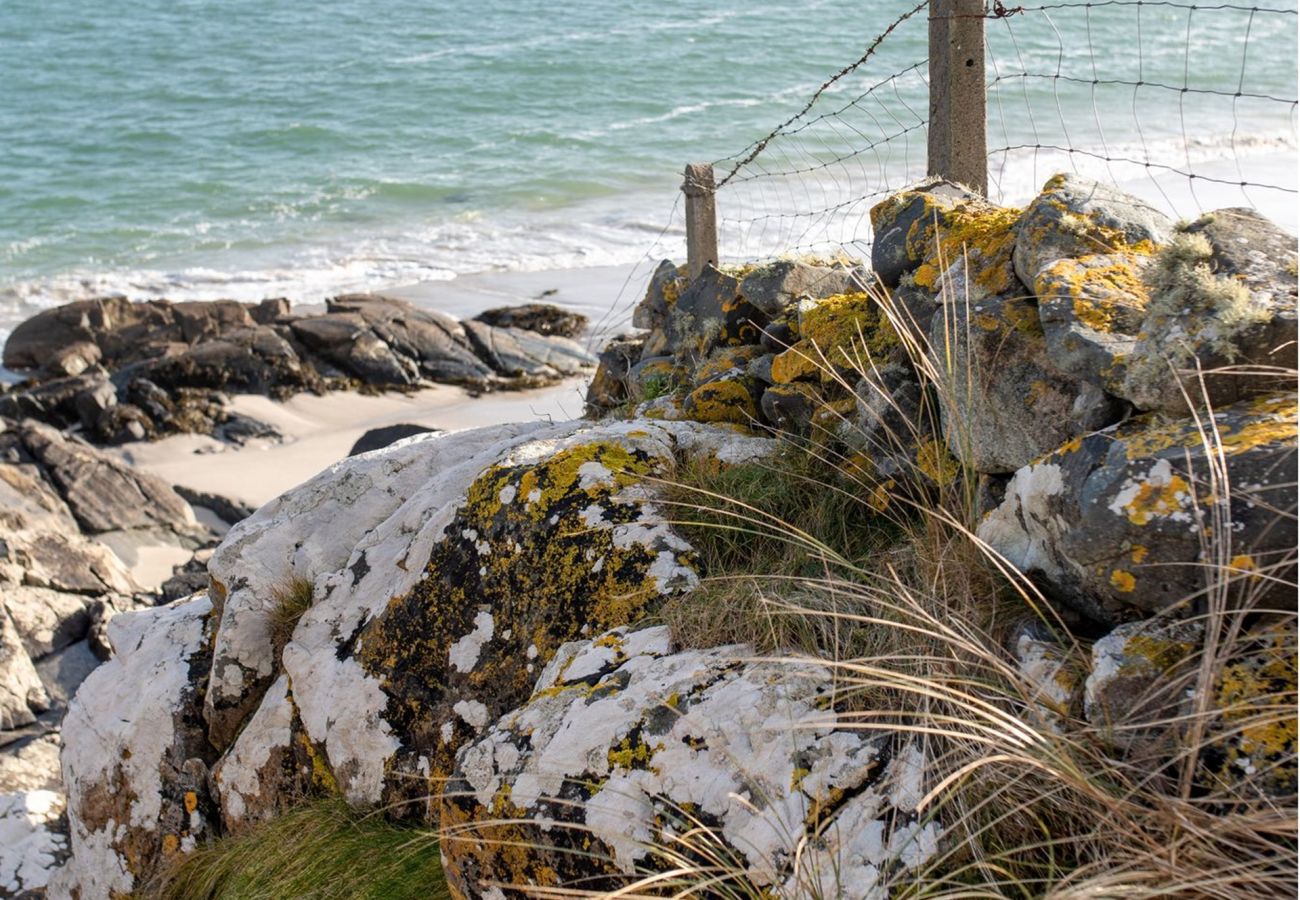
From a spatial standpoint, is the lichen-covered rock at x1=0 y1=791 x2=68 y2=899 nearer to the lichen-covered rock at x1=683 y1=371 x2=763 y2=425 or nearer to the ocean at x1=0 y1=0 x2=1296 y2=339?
the lichen-covered rock at x1=683 y1=371 x2=763 y2=425

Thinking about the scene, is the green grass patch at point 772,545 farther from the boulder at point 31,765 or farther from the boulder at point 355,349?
the boulder at point 355,349

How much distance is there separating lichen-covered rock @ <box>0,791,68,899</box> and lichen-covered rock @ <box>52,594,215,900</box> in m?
0.78

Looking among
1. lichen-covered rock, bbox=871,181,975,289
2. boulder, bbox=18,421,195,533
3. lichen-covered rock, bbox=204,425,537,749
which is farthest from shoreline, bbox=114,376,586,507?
lichen-covered rock, bbox=871,181,975,289

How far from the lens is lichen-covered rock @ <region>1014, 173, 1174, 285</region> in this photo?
329 centimetres

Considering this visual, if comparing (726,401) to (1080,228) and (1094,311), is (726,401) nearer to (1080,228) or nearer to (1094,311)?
(1080,228)

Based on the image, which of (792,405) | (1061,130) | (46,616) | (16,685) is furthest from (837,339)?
(1061,130)

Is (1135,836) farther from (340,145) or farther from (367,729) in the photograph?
(340,145)

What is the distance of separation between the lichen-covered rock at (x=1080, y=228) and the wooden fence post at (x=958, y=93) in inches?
43.8

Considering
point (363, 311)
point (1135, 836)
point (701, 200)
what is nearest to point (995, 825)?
point (1135, 836)

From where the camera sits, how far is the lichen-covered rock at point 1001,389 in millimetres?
3066

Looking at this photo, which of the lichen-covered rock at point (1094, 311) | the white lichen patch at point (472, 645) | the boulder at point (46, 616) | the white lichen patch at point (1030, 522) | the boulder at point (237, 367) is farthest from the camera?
the boulder at point (237, 367)

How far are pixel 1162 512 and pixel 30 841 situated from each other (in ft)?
17.2

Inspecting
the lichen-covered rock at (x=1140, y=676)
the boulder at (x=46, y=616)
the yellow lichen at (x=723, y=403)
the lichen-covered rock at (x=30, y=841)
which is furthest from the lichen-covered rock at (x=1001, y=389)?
the boulder at (x=46, y=616)

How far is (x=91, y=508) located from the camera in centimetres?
1059
